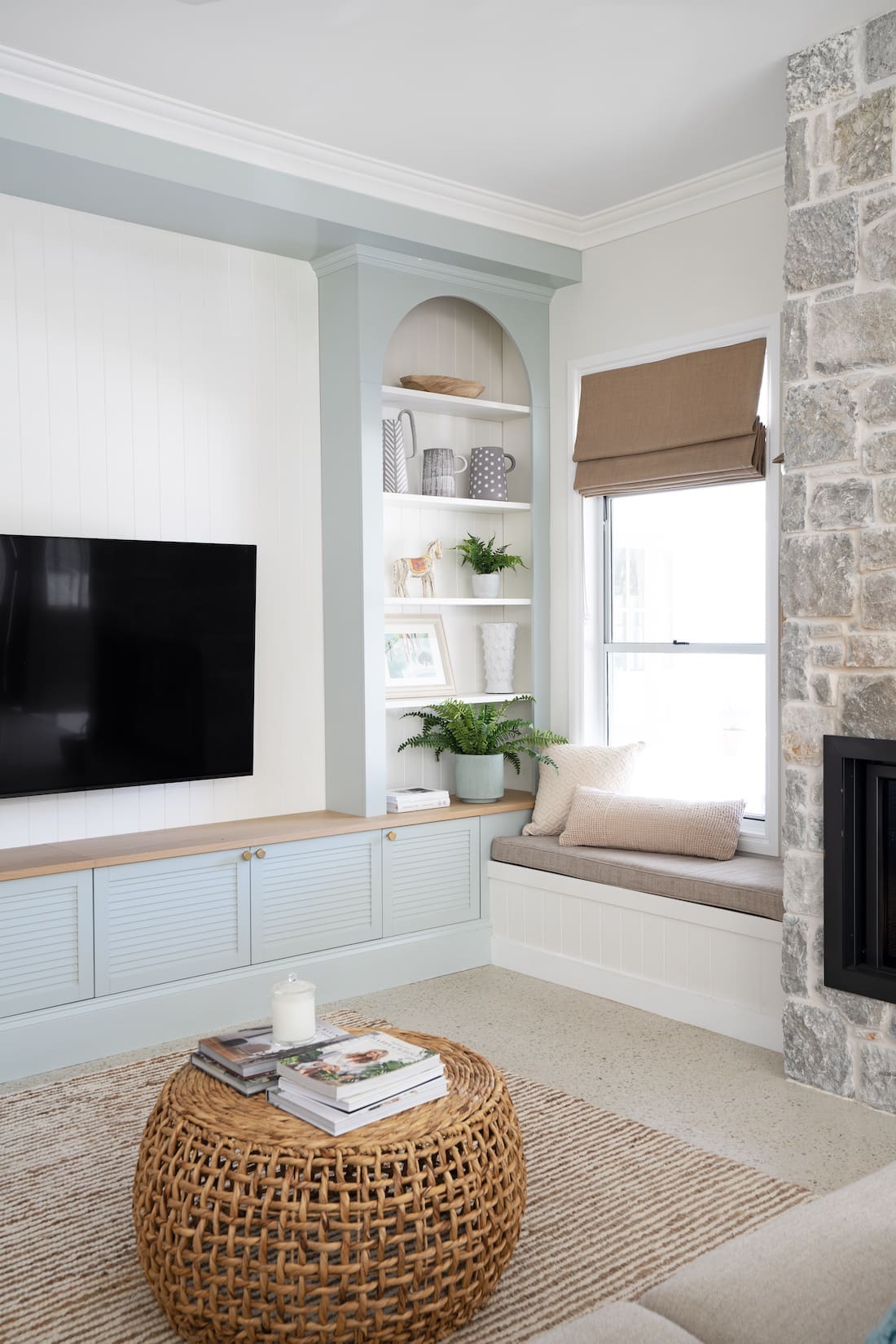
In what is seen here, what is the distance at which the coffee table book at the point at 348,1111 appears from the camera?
2018 millimetres

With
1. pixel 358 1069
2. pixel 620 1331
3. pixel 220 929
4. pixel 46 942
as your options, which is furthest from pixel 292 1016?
pixel 220 929

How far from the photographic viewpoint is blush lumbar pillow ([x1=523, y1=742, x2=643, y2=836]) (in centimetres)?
434

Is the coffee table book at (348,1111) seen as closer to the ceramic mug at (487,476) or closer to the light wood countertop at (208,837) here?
the light wood countertop at (208,837)

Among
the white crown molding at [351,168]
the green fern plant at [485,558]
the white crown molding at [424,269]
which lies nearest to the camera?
the white crown molding at [351,168]

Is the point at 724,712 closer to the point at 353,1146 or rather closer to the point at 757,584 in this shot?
the point at 757,584

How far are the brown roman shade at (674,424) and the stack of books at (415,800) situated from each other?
1331 mm

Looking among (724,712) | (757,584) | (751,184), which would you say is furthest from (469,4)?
(724,712)

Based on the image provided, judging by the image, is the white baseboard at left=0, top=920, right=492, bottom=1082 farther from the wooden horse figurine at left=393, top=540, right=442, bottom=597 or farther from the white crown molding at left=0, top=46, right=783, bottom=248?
the white crown molding at left=0, top=46, right=783, bottom=248

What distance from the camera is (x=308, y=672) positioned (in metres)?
4.33

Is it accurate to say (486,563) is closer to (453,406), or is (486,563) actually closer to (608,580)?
(608,580)

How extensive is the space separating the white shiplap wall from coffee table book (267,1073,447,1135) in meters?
1.86

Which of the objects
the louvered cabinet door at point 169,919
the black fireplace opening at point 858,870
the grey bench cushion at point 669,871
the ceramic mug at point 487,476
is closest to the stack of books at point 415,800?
the grey bench cushion at point 669,871

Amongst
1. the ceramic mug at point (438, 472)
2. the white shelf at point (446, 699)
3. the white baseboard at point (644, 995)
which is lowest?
the white baseboard at point (644, 995)

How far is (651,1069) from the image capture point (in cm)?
336
